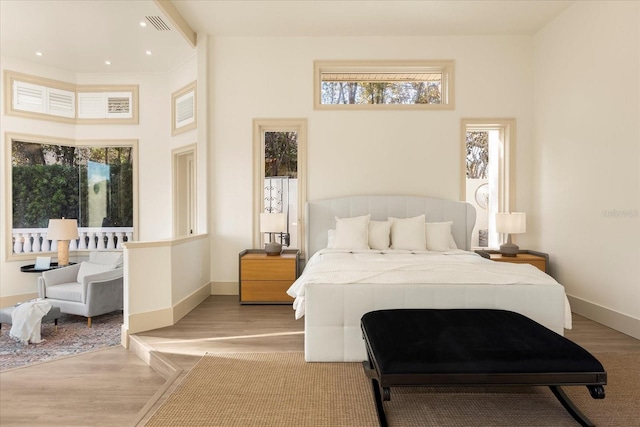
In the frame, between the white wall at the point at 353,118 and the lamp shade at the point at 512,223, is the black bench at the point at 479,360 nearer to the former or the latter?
the lamp shade at the point at 512,223

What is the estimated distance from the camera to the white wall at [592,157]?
123 inches

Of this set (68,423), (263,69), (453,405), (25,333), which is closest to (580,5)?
(263,69)

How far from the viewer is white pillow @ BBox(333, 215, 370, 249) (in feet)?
13.0

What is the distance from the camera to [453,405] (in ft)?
6.33

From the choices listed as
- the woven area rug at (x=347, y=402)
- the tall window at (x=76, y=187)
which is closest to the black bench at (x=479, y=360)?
the woven area rug at (x=347, y=402)

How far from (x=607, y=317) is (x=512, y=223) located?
1.31m

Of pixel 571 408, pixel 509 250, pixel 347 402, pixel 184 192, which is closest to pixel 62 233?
pixel 184 192

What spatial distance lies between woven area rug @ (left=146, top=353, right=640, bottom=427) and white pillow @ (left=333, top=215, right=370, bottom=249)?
1.75 metres

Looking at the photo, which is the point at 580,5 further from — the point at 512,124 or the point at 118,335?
the point at 118,335

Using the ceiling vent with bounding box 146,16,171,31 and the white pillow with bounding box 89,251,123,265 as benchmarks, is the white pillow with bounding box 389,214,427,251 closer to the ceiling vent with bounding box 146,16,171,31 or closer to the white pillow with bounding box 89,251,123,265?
the white pillow with bounding box 89,251,123,265

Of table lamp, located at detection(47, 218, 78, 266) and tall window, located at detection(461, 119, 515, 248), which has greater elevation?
tall window, located at detection(461, 119, 515, 248)

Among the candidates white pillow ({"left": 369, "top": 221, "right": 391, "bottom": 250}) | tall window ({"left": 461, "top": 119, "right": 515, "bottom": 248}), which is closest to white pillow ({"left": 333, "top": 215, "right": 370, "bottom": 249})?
white pillow ({"left": 369, "top": 221, "right": 391, "bottom": 250})

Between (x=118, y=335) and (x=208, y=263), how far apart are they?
1.33 meters

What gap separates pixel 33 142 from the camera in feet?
16.2
